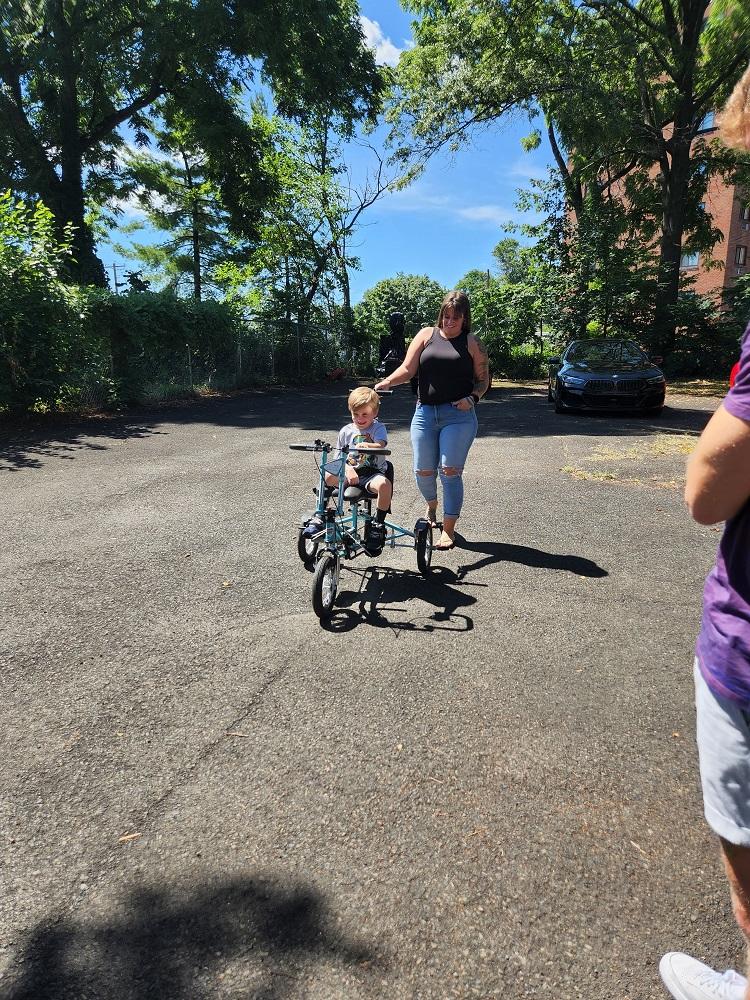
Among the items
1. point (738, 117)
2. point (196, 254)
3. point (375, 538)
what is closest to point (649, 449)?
point (375, 538)

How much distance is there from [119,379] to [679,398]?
13.2 m

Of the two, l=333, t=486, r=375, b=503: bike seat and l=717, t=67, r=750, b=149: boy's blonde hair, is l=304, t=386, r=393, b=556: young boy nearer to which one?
l=333, t=486, r=375, b=503: bike seat

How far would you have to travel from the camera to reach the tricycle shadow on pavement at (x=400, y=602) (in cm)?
405

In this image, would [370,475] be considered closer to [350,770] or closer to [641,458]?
[350,770]

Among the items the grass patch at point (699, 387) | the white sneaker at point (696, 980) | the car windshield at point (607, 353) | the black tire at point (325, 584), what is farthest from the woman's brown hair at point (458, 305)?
the grass patch at point (699, 387)

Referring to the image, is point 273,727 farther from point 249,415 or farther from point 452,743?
point 249,415

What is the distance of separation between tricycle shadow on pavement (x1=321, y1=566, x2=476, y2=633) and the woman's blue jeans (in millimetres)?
655

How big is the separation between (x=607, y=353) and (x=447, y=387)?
1005cm

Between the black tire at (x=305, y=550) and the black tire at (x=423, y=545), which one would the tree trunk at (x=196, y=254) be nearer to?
the black tire at (x=305, y=550)

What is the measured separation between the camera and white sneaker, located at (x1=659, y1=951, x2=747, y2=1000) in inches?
66.0

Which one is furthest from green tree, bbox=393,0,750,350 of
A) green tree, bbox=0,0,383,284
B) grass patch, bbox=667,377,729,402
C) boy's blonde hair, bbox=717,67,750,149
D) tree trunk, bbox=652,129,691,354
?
boy's blonde hair, bbox=717,67,750,149

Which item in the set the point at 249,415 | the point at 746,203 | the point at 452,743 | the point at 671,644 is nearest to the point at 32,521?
the point at 452,743

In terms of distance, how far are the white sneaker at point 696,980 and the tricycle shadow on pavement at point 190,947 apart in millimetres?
756

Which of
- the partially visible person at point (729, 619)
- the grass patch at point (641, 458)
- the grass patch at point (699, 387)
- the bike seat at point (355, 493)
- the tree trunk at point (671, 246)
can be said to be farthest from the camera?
the tree trunk at point (671, 246)
